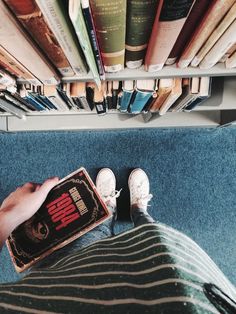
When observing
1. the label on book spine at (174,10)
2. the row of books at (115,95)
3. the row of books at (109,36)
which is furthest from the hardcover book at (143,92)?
the label on book spine at (174,10)

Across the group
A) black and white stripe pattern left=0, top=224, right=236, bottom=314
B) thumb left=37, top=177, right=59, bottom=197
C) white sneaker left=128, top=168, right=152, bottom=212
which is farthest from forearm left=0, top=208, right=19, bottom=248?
white sneaker left=128, top=168, right=152, bottom=212

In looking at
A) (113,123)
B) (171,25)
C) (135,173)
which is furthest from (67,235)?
(171,25)

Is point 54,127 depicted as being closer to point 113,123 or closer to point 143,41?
point 113,123

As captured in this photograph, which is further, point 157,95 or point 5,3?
point 157,95

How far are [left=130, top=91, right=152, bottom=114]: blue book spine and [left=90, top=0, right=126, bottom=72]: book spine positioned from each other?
0.60ft

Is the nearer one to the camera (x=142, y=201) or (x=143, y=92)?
(x=143, y=92)

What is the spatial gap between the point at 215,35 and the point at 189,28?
2.1 inches

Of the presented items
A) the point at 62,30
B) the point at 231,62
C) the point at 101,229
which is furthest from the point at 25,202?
the point at 231,62

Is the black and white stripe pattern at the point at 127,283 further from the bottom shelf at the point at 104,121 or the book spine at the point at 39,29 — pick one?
the bottom shelf at the point at 104,121

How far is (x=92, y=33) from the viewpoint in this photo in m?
0.51

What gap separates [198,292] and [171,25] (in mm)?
434

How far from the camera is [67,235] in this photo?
1030mm

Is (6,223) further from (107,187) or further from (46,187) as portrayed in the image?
(107,187)

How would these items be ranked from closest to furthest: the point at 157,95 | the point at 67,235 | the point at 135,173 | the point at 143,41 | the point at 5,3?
the point at 5,3
the point at 143,41
the point at 157,95
the point at 67,235
the point at 135,173
